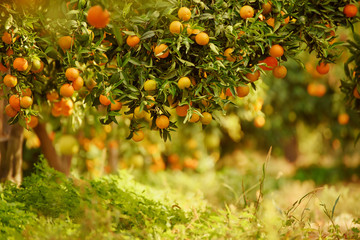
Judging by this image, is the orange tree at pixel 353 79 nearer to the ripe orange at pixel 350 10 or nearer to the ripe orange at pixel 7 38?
the ripe orange at pixel 350 10

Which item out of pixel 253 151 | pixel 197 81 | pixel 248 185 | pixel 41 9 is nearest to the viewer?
pixel 197 81

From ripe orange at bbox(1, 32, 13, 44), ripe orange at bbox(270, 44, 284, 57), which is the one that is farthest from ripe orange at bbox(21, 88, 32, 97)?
ripe orange at bbox(270, 44, 284, 57)

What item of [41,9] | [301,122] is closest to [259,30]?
[41,9]

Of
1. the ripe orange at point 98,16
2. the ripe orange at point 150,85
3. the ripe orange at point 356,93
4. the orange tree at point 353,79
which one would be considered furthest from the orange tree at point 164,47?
the ripe orange at point 356,93

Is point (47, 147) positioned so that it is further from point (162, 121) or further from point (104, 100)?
point (162, 121)

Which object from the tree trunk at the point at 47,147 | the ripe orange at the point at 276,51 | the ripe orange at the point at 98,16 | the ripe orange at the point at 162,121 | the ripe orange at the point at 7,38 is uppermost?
the ripe orange at the point at 98,16

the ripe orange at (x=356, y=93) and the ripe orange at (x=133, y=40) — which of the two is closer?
the ripe orange at (x=133, y=40)

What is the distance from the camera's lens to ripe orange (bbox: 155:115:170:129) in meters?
2.37

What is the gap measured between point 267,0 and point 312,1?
37cm

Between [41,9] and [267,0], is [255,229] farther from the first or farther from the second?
[41,9]

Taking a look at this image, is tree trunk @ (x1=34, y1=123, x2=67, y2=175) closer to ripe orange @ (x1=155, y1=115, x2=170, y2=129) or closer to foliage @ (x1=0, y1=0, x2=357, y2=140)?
foliage @ (x1=0, y1=0, x2=357, y2=140)

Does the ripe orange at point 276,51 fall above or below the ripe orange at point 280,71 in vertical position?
above

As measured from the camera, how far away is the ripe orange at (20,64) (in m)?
2.40

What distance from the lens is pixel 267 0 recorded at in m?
2.41
